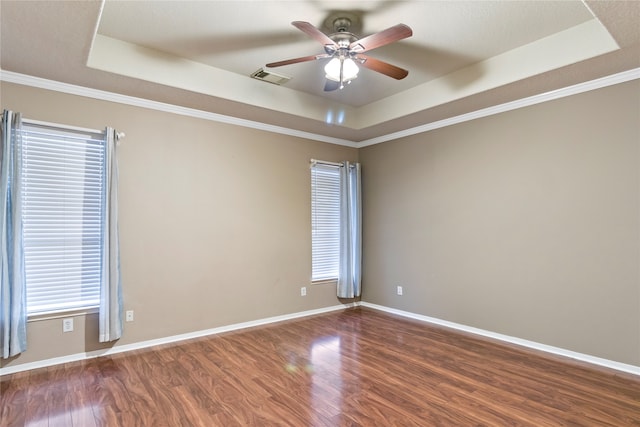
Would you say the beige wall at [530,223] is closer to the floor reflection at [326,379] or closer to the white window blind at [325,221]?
the white window blind at [325,221]

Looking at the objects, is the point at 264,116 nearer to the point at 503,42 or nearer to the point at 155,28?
the point at 155,28

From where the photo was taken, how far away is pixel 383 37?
2.52 meters

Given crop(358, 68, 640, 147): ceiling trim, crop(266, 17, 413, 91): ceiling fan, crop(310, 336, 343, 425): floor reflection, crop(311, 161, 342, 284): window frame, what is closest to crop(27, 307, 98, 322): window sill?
crop(310, 336, 343, 425): floor reflection

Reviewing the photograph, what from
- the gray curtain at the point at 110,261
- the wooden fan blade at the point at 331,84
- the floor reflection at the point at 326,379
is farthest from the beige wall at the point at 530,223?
the gray curtain at the point at 110,261

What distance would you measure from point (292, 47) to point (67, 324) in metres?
3.31

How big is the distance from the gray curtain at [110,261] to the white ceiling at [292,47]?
0.76 meters

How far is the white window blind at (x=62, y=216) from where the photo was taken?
3.25 meters

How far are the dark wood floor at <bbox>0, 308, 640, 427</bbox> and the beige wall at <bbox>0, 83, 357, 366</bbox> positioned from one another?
40 centimetres

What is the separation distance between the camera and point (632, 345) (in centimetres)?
306

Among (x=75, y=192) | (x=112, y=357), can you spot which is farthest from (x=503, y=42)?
(x=112, y=357)

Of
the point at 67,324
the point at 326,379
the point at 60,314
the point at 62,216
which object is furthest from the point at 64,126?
the point at 326,379

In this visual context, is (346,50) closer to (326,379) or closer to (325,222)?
(326,379)

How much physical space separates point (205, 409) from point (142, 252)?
6.29 feet

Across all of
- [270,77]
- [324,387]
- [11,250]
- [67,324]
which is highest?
[270,77]
